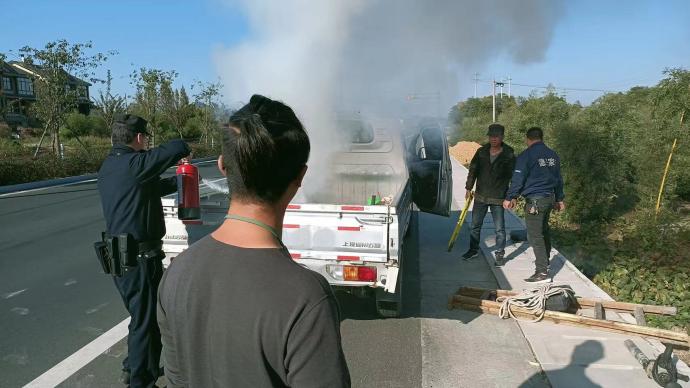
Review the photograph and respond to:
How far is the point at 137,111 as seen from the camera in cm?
3164

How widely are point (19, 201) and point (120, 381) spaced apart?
11355 millimetres

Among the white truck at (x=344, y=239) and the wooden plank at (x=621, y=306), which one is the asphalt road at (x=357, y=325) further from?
the wooden plank at (x=621, y=306)

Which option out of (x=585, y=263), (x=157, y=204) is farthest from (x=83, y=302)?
(x=585, y=263)

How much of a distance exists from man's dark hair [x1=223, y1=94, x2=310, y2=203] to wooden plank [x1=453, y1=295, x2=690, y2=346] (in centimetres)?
394

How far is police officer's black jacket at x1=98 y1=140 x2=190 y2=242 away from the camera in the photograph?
10.7 ft

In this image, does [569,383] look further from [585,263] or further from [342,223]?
[585,263]

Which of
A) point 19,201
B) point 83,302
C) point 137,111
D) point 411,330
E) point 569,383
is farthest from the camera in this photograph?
point 137,111

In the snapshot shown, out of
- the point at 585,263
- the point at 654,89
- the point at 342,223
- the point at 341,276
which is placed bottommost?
the point at 585,263

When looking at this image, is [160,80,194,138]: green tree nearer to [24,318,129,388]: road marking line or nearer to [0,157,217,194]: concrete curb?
[0,157,217,194]: concrete curb

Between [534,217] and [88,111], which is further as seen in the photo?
[88,111]

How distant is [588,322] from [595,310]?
35 cm

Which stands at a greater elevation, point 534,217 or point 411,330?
point 534,217

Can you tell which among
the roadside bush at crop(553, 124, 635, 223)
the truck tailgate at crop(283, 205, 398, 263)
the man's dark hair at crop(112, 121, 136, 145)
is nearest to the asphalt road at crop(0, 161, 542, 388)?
the truck tailgate at crop(283, 205, 398, 263)

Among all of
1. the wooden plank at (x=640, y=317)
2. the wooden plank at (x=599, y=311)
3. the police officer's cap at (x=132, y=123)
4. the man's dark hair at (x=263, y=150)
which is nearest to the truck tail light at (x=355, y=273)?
the police officer's cap at (x=132, y=123)
